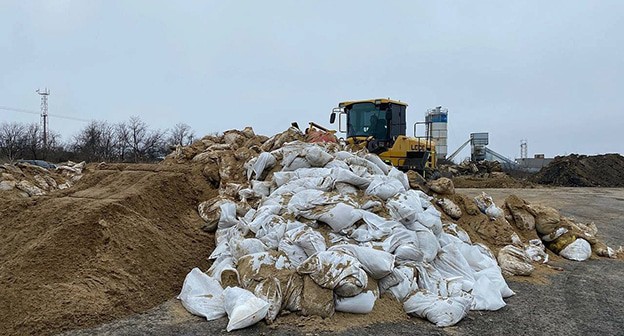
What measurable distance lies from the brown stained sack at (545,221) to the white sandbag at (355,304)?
13.9 feet

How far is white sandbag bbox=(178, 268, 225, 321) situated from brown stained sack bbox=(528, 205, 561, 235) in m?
5.09

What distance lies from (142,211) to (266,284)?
217 centimetres

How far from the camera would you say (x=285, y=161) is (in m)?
6.04

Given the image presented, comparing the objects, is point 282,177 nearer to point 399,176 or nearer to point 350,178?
point 350,178

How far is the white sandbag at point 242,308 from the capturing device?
349cm

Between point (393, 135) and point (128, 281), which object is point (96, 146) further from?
point (128, 281)

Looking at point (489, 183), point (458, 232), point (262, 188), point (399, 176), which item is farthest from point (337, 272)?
point (489, 183)

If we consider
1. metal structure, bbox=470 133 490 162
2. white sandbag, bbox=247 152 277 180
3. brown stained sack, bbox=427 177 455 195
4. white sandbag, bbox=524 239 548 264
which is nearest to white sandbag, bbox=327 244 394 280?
white sandbag, bbox=247 152 277 180

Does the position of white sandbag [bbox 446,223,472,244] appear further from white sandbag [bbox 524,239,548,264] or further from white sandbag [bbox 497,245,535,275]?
white sandbag [bbox 524,239,548,264]

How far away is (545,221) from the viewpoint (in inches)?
271

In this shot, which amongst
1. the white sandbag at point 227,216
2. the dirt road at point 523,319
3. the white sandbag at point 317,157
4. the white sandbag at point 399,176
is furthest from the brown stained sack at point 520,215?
the white sandbag at point 227,216

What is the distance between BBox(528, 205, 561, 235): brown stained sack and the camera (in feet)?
22.4

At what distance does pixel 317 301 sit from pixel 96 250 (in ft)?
7.19

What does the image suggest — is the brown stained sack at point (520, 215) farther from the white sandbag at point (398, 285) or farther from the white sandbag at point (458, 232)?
the white sandbag at point (398, 285)
